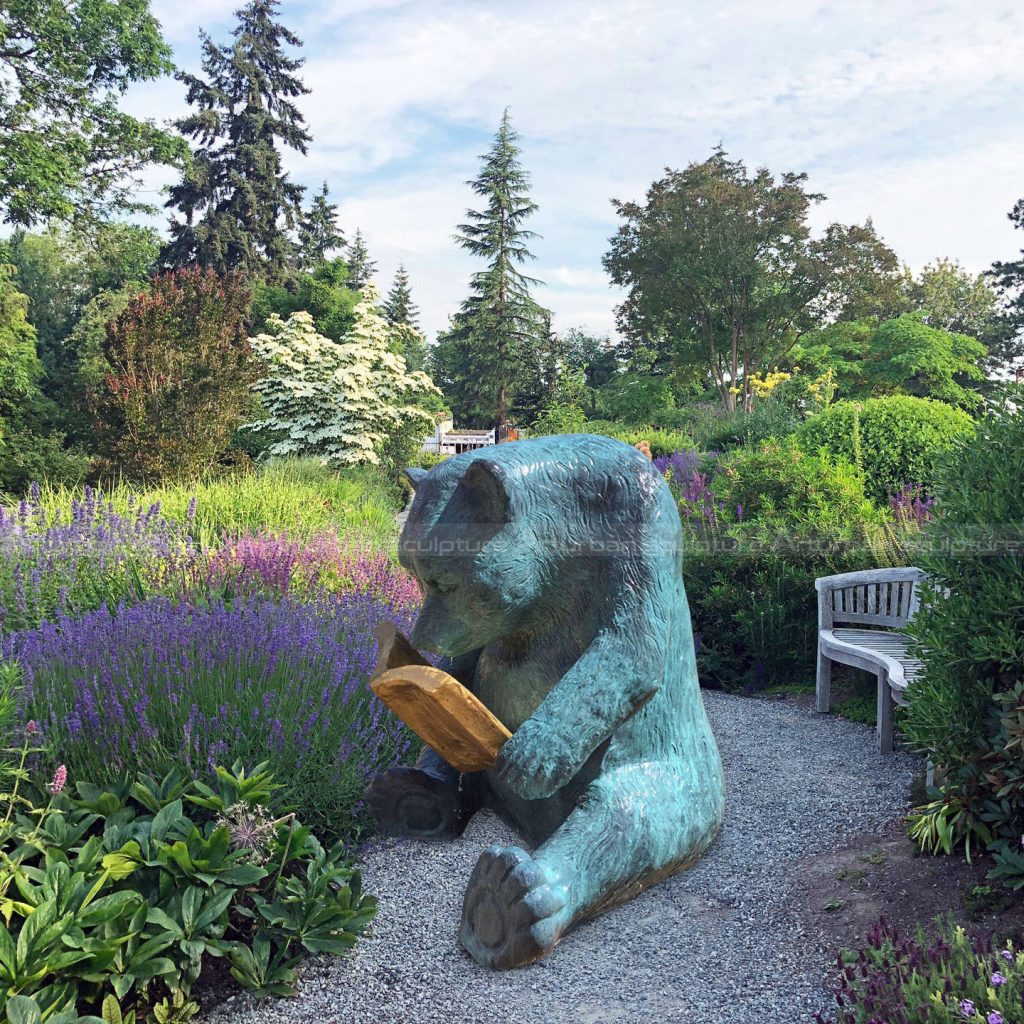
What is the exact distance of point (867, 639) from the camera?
5051 millimetres

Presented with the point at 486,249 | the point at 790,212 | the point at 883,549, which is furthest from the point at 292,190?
the point at 883,549

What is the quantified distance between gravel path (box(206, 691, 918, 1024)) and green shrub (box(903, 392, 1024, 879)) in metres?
0.53

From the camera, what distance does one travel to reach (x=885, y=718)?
419 cm

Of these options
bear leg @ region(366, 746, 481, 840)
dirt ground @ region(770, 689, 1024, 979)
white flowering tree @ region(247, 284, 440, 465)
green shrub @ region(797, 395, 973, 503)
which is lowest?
dirt ground @ region(770, 689, 1024, 979)

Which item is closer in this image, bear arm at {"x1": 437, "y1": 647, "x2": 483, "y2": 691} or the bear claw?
the bear claw

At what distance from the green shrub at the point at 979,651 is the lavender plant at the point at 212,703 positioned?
6.34 feet

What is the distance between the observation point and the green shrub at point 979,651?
8.38ft

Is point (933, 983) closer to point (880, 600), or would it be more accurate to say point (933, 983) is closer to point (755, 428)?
point (880, 600)

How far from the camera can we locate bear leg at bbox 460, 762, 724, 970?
1981mm

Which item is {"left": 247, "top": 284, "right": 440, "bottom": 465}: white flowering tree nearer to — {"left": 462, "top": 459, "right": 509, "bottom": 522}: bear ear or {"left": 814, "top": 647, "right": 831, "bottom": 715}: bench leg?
{"left": 814, "top": 647, "right": 831, "bottom": 715}: bench leg

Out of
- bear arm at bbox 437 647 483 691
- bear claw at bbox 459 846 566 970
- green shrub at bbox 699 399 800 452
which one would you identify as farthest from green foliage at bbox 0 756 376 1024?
green shrub at bbox 699 399 800 452

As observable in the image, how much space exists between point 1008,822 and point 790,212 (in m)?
22.6

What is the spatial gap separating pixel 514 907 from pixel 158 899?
100cm

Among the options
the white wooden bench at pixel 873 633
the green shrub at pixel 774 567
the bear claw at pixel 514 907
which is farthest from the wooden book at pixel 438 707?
the green shrub at pixel 774 567
